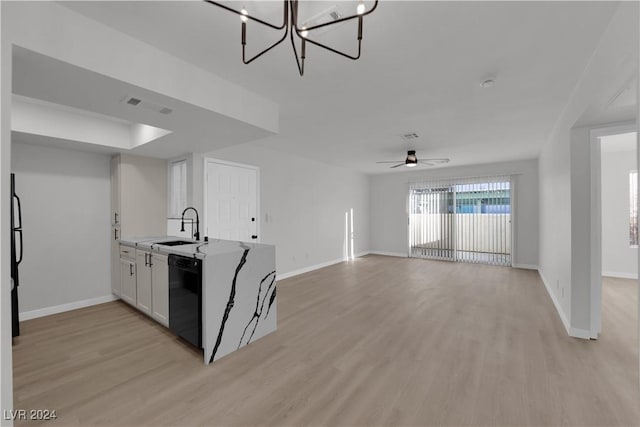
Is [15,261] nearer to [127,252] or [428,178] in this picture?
[127,252]

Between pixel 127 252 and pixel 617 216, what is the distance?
335 inches

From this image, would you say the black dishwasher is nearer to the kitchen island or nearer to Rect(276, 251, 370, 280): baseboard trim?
the kitchen island

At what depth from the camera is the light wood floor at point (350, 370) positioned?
1.82 m

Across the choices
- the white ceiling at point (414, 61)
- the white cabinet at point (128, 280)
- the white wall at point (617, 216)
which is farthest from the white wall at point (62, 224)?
the white wall at point (617, 216)

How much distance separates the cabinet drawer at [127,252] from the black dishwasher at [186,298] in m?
1.11

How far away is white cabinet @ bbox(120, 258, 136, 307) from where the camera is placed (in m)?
3.56

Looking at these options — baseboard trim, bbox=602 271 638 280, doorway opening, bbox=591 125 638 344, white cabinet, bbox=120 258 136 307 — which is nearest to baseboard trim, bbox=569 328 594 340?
doorway opening, bbox=591 125 638 344

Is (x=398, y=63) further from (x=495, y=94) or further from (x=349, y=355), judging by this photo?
(x=349, y=355)

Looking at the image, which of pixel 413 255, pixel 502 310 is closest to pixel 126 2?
pixel 502 310

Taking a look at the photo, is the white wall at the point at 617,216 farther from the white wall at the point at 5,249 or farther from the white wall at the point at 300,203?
the white wall at the point at 5,249

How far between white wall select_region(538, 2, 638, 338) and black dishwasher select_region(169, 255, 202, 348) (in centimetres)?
342

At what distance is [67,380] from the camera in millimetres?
2191

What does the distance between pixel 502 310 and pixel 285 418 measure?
330 centimetres

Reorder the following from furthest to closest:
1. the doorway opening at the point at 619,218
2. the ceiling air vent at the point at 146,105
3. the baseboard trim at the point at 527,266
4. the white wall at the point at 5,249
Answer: the baseboard trim at the point at 527,266, the doorway opening at the point at 619,218, the ceiling air vent at the point at 146,105, the white wall at the point at 5,249
